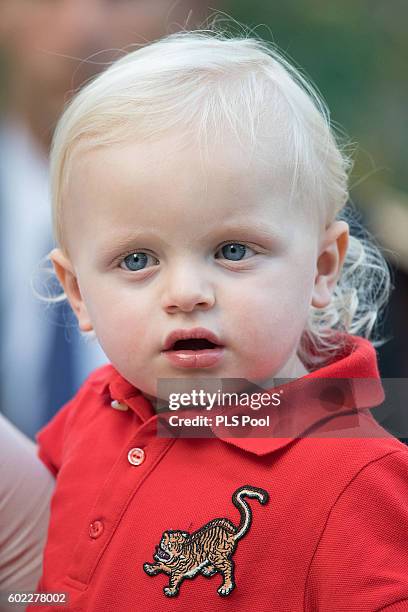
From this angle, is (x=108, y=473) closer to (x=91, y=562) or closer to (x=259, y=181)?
(x=91, y=562)

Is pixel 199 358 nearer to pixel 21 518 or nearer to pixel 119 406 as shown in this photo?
pixel 119 406

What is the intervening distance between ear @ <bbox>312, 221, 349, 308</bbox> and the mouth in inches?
6.6

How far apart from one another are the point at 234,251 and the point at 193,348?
10cm

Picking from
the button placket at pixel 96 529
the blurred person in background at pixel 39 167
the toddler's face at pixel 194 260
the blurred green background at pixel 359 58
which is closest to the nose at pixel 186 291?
the toddler's face at pixel 194 260

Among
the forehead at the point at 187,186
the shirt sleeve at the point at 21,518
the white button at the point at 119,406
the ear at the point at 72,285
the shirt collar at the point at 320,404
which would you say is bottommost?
the shirt sleeve at the point at 21,518

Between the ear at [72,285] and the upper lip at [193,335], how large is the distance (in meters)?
0.18

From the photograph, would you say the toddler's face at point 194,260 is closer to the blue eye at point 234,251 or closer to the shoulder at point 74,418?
the blue eye at point 234,251

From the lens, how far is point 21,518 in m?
→ 1.01

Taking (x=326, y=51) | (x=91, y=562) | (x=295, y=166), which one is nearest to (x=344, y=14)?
(x=326, y=51)

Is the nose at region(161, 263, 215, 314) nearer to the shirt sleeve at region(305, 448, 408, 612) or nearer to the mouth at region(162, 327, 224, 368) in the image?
the mouth at region(162, 327, 224, 368)

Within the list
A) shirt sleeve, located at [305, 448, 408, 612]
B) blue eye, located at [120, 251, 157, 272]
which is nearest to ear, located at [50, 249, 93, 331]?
blue eye, located at [120, 251, 157, 272]

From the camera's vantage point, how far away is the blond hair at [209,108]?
81 centimetres

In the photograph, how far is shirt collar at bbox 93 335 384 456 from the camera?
0.80 meters

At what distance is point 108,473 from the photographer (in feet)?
2.91
